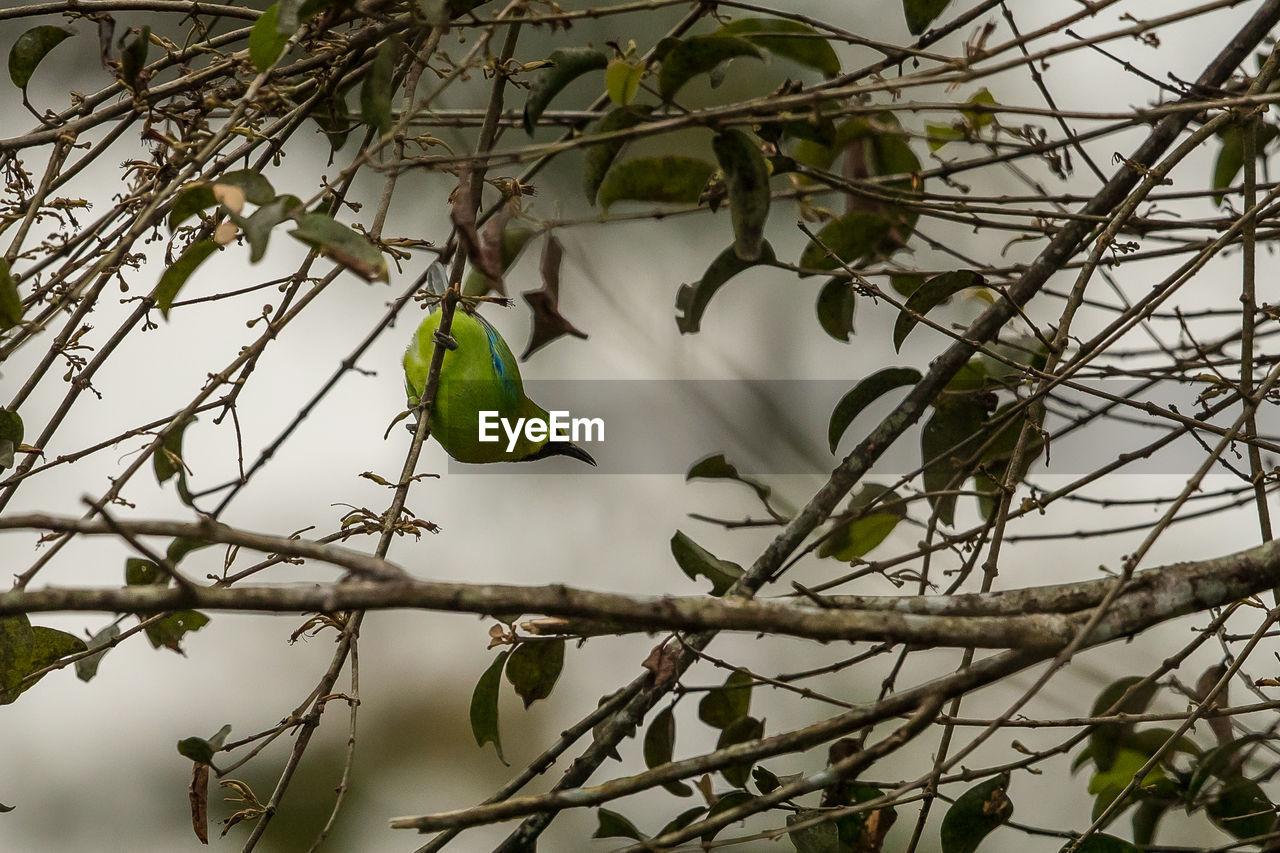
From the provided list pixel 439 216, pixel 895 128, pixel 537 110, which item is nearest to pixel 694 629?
pixel 537 110

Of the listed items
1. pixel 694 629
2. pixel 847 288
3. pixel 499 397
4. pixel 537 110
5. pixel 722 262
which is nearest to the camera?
pixel 694 629

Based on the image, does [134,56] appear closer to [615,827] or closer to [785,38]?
[785,38]

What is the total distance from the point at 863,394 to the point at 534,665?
713mm

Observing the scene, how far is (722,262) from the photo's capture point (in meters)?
1.47

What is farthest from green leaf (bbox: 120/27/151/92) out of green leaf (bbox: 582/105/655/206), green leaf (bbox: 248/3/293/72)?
green leaf (bbox: 582/105/655/206)

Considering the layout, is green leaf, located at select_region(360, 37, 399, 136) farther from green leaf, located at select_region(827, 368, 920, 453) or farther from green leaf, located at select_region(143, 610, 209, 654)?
green leaf, located at select_region(827, 368, 920, 453)

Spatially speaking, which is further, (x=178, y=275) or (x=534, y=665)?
(x=534, y=665)

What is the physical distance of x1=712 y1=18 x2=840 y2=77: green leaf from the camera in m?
1.31

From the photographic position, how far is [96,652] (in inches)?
55.1

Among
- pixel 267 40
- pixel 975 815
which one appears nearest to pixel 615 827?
pixel 975 815

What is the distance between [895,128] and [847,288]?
0.27 metres

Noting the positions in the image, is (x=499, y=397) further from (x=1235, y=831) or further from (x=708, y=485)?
(x=708, y=485)

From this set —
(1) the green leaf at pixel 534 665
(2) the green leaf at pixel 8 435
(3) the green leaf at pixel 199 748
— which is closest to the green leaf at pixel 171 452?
(2) the green leaf at pixel 8 435

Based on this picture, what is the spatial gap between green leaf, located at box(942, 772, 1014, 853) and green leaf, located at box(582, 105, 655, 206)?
98 cm
